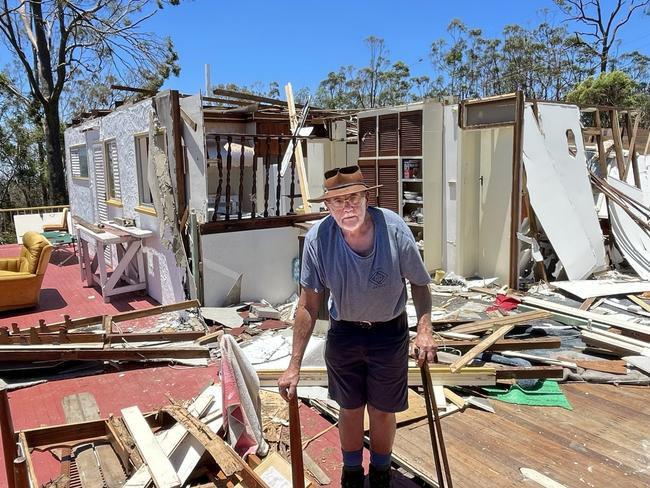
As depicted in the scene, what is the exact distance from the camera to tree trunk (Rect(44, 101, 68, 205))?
17.0 metres

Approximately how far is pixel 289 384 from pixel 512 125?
Answer: 6001mm

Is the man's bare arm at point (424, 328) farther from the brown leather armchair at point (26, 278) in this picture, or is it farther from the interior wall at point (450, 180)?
the brown leather armchair at point (26, 278)

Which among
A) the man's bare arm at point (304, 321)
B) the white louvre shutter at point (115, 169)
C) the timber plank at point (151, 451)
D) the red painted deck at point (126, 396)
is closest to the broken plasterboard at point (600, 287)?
the red painted deck at point (126, 396)

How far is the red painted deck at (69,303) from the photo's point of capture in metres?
7.41

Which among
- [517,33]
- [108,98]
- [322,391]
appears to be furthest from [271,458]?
[517,33]

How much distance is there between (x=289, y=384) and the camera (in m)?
2.26

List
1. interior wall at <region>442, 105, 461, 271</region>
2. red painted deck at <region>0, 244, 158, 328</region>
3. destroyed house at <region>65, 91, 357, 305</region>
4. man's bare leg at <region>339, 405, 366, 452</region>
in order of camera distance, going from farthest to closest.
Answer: interior wall at <region>442, 105, 461, 271</region>, red painted deck at <region>0, 244, 158, 328</region>, destroyed house at <region>65, 91, 357, 305</region>, man's bare leg at <region>339, 405, 366, 452</region>

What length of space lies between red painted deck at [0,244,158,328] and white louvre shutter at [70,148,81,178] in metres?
3.03

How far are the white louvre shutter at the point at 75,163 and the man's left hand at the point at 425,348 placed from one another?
11.5 meters

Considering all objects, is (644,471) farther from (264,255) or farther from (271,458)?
(264,255)

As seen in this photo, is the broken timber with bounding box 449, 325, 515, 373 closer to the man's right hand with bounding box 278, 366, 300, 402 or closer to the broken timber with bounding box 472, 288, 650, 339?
the broken timber with bounding box 472, 288, 650, 339

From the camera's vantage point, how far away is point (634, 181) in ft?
31.5

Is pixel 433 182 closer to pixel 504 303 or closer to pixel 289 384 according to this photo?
pixel 504 303

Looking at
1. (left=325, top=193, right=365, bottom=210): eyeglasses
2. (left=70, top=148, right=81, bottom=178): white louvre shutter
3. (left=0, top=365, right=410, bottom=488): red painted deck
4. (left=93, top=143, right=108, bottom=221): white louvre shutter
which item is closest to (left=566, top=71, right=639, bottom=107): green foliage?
(left=93, top=143, right=108, bottom=221): white louvre shutter
